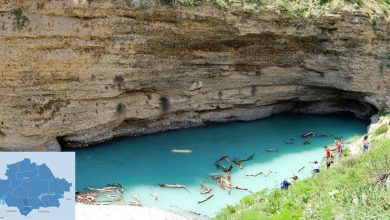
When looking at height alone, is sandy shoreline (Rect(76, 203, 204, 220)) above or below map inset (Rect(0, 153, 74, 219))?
below

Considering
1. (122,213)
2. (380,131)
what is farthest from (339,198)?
(380,131)

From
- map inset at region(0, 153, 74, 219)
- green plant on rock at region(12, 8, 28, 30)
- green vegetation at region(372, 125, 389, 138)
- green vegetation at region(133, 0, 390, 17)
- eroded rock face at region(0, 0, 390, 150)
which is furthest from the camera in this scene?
green vegetation at region(133, 0, 390, 17)

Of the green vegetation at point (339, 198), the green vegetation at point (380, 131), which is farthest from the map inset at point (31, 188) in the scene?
the green vegetation at point (380, 131)

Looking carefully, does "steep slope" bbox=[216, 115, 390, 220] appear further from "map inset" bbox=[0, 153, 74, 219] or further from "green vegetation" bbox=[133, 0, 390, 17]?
"green vegetation" bbox=[133, 0, 390, 17]

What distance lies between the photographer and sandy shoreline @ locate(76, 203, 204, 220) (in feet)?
48.6

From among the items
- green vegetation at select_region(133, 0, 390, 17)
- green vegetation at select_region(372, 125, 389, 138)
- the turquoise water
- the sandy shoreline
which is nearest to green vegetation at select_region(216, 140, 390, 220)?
the sandy shoreline

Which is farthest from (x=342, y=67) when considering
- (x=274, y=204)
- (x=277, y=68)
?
(x=274, y=204)

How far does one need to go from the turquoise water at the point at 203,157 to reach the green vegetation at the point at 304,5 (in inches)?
214

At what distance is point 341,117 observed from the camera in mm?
26172

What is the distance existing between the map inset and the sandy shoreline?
755 cm

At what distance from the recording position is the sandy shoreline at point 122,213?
1482cm

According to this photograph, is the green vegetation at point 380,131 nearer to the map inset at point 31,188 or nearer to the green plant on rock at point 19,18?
the green plant on rock at point 19,18

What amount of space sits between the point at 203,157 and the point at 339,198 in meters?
12.4

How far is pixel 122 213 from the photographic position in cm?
1511
